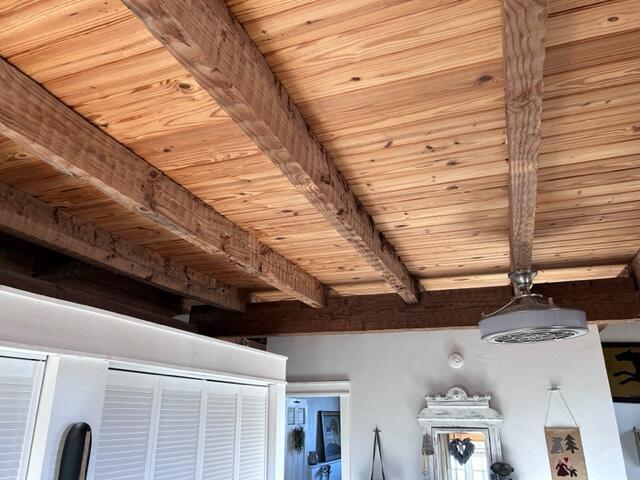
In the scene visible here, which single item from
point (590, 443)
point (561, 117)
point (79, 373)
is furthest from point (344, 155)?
point (590, 443)

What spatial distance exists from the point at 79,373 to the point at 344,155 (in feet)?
5.26

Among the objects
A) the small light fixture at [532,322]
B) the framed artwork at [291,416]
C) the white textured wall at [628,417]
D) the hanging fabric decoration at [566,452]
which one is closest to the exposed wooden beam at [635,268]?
the small light fixture at [532,322]

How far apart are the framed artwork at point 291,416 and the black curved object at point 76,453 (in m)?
4.80

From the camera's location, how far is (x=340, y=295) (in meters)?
3.77

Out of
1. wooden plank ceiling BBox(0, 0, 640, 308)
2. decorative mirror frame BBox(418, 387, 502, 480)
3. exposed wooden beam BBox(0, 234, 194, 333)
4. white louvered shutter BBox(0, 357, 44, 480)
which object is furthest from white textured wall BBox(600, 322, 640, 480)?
white louvered shutter BBox(0, 357, 44, 480)

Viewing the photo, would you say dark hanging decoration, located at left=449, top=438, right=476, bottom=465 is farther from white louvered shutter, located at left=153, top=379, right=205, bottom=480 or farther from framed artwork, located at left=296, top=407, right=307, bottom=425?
framed artwork, located at left=296, top=407, right=307, bottom=425

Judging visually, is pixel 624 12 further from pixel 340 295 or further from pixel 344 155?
pixel 340 295

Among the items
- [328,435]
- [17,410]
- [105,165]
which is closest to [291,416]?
[328,435]

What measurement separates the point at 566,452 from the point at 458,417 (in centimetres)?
93

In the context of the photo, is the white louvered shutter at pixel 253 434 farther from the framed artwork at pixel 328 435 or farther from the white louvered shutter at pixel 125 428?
the framed artwork at pixel 328 435

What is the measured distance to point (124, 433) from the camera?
100 inches

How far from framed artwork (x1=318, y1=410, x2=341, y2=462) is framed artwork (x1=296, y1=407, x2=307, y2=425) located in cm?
58

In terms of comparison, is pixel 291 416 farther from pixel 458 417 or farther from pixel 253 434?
pixel 253 434

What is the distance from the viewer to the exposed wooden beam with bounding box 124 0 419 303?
96 centimetres
